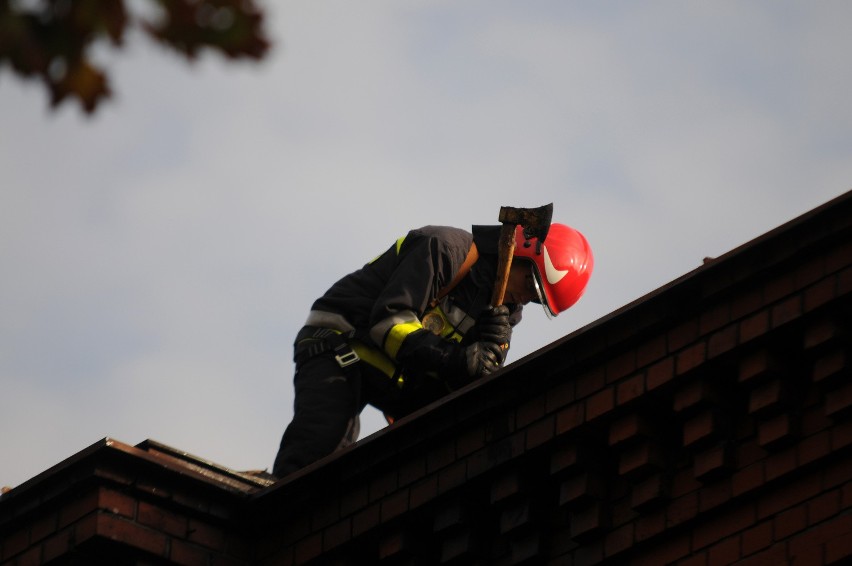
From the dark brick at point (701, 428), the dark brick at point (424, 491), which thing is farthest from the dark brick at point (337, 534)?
the dark brick at point (701, 428)

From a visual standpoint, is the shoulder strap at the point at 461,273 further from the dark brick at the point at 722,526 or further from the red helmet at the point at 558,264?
the dark brick at the point at 722,526

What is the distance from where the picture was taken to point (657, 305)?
6949 mm

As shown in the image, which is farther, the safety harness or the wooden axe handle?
the wooden axe handle

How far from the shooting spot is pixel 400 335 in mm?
9164

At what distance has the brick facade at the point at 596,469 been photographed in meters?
6.41

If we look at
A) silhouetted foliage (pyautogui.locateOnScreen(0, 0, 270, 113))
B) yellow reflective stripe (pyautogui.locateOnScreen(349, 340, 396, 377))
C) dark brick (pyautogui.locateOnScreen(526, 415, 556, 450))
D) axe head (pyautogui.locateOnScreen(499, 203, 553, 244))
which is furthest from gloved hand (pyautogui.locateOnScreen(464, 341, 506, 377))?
silhouetted foliage (pyautogui.locateOnScreen(0, 0, 270, 113))

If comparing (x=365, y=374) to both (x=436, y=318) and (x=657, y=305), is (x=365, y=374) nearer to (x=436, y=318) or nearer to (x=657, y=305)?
(x=436, y=318)

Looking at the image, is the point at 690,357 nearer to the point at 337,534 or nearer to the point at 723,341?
the point at 723,341

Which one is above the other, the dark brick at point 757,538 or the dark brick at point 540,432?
the dark brick at point 540,432

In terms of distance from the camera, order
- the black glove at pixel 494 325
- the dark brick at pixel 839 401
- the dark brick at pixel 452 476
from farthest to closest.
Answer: the black glove at pixel 494 325
the dark brick at pixel 452 476
the dark brick at pixel 839 401

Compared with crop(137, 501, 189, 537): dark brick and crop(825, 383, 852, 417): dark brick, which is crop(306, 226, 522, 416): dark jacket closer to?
crop(137, 501, 189, 537): dark brick

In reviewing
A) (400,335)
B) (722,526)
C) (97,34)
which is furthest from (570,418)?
(97,34)

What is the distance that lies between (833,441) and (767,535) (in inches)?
16.9

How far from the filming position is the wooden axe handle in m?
9.77
